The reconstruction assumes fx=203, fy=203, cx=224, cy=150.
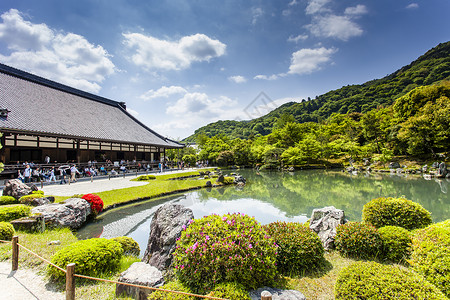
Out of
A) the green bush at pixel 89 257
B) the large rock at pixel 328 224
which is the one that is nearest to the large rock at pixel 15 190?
the green bush at pixel 89 257

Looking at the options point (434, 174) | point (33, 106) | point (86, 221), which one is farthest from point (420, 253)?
point (434, 174)

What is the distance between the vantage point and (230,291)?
2.59 m

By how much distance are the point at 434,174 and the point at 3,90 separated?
4032 cm

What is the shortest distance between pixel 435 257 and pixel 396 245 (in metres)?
1.50

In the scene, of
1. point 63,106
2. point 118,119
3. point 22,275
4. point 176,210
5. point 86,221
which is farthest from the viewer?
point 118,119

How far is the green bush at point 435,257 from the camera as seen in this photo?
2.77 meters

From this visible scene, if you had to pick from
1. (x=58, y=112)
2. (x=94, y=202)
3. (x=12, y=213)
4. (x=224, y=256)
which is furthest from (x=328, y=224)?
(x=58, y=112)

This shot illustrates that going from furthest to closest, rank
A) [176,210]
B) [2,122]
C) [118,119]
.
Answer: [118,119] → [2,122] → [176,210]

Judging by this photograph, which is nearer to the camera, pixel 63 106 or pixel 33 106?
pixel 33 106

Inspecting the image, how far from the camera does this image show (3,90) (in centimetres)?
1567

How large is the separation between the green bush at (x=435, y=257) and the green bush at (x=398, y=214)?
171 cm

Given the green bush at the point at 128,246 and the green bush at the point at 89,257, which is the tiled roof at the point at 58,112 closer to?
the green bush at the point at 128,246

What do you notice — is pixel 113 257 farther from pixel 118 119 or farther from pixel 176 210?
pixel 118 119

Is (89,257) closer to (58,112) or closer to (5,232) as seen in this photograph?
(5,232)
